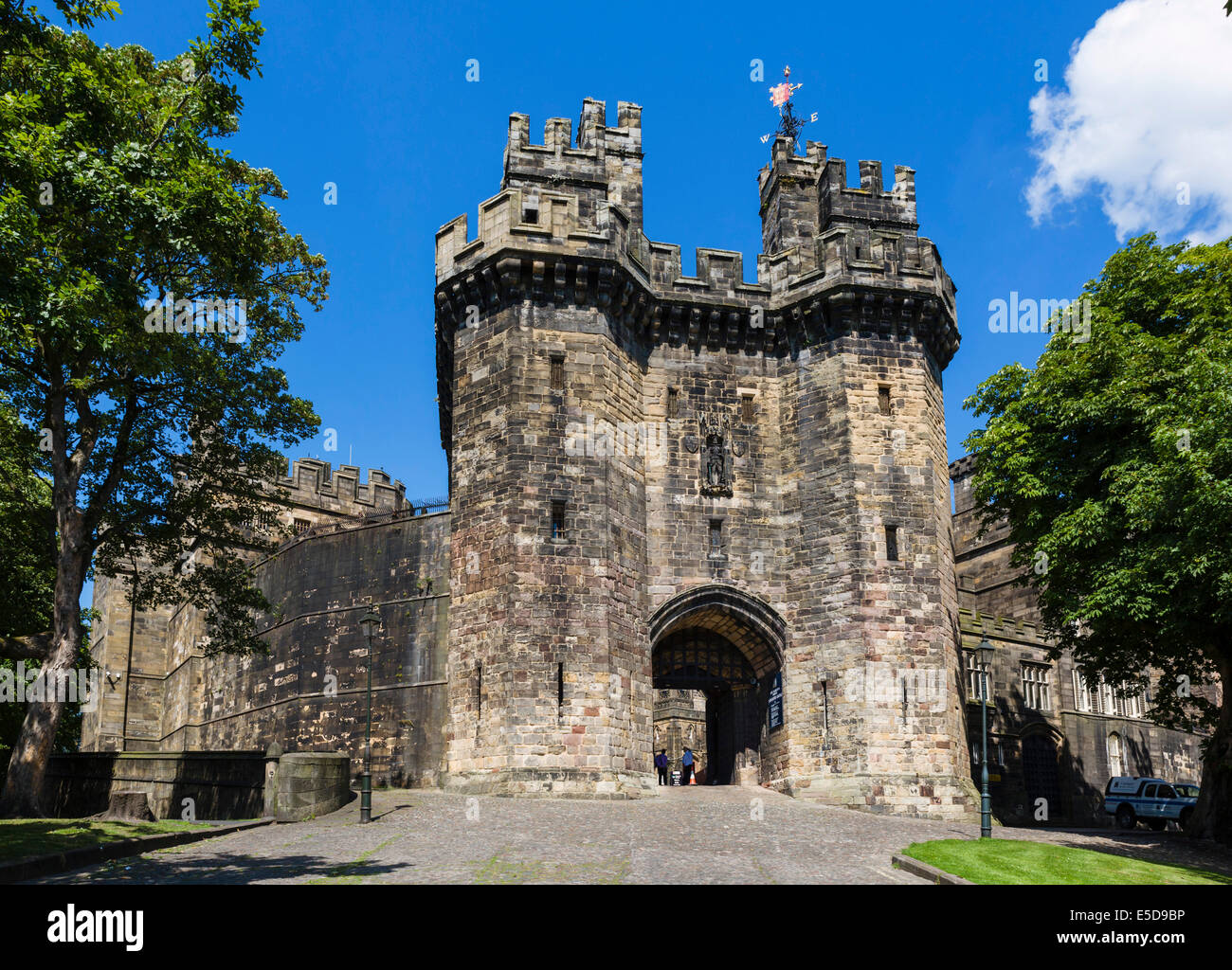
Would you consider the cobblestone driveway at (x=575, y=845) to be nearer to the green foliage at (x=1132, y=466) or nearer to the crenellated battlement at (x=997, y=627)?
the green foliage at (x=1132, y=466)

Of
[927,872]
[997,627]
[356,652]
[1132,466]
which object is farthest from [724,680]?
[927,872]

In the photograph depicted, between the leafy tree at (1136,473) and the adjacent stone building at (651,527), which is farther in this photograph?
the adjacent stone building at (651,527)

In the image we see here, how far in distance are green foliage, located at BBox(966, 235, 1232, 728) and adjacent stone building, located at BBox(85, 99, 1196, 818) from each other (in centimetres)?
305

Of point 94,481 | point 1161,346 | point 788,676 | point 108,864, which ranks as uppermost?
point 1161,346

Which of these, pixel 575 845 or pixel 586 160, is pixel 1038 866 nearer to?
pixel 575 845

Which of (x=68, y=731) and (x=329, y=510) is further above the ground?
(x=329, y=510)

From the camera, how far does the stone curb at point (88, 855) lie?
1296cm

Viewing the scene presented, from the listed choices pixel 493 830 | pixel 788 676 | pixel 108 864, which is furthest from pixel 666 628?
pixel 108 864

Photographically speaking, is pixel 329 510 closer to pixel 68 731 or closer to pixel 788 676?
pixel 68 731

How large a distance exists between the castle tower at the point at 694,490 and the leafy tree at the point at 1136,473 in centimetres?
312

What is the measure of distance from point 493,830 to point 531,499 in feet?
29.6

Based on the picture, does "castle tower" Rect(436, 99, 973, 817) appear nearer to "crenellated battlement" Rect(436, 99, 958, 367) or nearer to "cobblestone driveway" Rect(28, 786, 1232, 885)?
"crenellated battlement" Rect(436, 99, 958, 367)

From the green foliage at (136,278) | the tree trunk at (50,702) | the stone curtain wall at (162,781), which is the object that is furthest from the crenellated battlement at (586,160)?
the stone curtain wall at (162,781)

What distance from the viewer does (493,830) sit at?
61.4 feet
